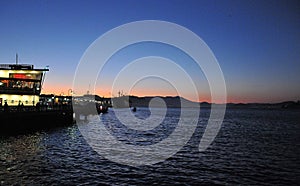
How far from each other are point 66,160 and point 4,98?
32922 millimetres

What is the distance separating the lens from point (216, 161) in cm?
2511

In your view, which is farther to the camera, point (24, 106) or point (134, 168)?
point (24, 106)

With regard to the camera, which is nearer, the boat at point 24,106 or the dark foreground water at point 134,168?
the dark foreground water at point 134,168

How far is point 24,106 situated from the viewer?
39406 millimetres

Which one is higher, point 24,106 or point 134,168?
point 24,106

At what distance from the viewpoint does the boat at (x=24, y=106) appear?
1385 inches

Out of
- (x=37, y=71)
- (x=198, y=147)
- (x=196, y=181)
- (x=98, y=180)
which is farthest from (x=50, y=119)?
(x=196, y=181)

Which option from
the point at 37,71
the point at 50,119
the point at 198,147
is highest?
the point at 37,71

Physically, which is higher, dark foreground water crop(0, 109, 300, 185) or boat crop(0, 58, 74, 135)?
boat crop(0, 58, 74, 135)

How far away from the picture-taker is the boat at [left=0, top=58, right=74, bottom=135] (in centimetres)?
3519

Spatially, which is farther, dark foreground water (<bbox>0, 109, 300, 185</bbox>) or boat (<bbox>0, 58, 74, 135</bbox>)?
boat (<bbox>0, 58, 74, 135</bbox>)

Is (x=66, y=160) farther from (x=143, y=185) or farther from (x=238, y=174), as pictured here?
(x=238, y=174)

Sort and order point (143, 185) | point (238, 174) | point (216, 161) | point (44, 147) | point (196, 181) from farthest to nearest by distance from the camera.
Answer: point (44, 147), point (216, 161), point (238, 174), point (196, 181), point (143, 185)

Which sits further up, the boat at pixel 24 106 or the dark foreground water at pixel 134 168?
the boat at pixel 24 106
